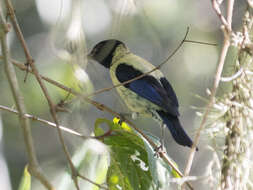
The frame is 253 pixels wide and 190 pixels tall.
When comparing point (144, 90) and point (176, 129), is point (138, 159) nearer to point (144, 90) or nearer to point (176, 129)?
point (176, 129)

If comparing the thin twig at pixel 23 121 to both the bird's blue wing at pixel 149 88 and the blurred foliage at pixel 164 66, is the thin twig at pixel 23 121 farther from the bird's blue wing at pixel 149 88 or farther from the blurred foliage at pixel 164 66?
the blurred foliage at pixel 164 66

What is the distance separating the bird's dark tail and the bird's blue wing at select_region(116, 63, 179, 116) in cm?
6

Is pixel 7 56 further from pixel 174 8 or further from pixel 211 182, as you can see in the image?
pixel 174 8

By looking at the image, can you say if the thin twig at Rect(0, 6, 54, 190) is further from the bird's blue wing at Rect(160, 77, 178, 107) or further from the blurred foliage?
the blurred foliage

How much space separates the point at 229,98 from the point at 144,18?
1.50 ft

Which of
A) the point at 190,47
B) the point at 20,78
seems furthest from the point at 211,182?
the point at 190,47

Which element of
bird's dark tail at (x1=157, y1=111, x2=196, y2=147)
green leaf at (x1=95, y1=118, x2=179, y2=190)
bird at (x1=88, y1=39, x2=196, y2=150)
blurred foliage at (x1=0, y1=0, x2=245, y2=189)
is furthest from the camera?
blurred foliage at (x1=0, y1=0, x2=245, y2=189)

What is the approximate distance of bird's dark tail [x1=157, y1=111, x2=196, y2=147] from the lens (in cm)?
282

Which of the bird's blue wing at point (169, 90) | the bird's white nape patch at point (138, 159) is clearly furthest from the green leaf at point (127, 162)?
the bird's blue wing at point (169, 90)

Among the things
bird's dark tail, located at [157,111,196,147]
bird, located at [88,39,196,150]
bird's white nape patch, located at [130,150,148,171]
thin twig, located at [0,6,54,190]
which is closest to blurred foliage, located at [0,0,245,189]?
bird, located at [88,39,196,150]

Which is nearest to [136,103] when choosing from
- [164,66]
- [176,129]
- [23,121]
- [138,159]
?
[176,129]

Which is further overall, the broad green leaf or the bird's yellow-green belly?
the bird's yellow-green belly

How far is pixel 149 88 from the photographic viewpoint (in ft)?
10.7

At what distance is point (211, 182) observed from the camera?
1.63 meters
